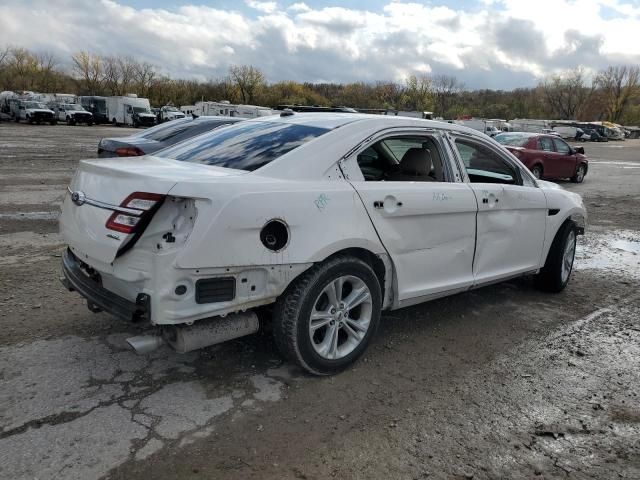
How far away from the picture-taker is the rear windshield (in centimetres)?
357

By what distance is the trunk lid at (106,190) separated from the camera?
298cm

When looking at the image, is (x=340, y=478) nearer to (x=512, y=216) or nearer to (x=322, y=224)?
(x=322, y=224)

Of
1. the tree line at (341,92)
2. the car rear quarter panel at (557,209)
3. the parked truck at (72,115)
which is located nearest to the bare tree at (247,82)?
the tree line at (341,92)

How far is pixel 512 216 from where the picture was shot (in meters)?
4.68

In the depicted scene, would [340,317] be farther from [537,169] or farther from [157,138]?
[537,169]

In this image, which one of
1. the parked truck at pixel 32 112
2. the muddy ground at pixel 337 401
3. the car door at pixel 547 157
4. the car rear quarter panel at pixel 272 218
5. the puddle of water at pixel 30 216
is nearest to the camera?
the muddy ground at pixel 337 401

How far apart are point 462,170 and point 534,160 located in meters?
13.7

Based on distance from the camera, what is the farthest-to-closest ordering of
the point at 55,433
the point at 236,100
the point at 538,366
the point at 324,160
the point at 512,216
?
the point at 236,100 < the point at 512,216 < the point at 538,366 < the point at 324,160 < the point at 55,433

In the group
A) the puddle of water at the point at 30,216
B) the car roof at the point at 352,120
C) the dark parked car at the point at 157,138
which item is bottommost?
the puddle of water at the point at 30,216

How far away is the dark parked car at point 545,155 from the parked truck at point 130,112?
132ft

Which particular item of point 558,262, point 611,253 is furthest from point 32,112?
point 558,262

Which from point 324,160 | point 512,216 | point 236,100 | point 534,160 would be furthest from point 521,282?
point 236,100

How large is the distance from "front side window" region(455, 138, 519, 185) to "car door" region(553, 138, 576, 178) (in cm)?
1366

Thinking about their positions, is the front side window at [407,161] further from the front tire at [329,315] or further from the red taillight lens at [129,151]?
the red taillight lens at [129,151]
